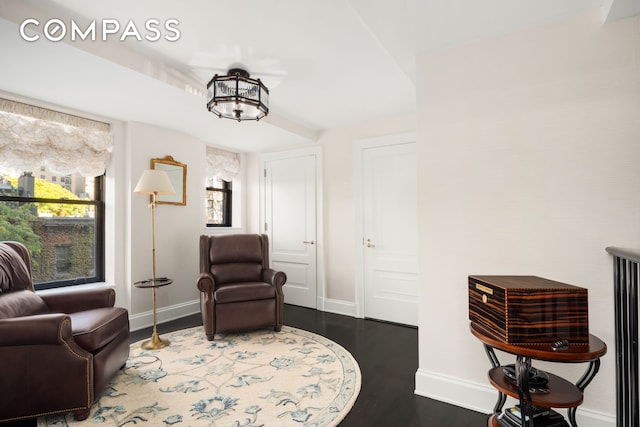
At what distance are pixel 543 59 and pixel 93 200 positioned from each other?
414 centimetres

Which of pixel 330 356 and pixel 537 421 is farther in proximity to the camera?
pixel 330 356

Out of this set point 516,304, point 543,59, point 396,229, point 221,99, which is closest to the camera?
point 516,304

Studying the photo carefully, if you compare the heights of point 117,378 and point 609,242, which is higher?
point 609,242

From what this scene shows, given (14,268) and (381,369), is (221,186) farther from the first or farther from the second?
(381,369)

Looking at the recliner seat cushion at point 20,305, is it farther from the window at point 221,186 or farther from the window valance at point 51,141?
the window at point 221,186

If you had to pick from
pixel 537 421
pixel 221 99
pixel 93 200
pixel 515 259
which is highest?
pixel 221 99

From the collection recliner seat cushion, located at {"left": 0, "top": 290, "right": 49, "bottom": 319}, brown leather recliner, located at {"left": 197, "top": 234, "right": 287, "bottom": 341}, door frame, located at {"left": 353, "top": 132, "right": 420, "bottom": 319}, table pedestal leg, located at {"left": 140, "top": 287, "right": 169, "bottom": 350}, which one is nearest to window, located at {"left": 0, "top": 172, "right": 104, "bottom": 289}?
recliner seat cushion, located at {"left": 0, "top": 290, "right": 49, "bottom": 319}

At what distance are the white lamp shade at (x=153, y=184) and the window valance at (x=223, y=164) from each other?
148cm

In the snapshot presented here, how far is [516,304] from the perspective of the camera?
1.36 meters

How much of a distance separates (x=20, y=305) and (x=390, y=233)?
10.8 ft

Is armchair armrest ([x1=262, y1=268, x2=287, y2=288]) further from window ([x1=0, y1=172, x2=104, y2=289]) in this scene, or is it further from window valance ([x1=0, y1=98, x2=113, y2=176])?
window valance ([x1=0, y1=98, x2=113, y2=176])

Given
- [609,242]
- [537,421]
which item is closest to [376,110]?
[609,242]

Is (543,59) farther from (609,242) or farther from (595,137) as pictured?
(609,242)

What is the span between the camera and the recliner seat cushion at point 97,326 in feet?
6.45
